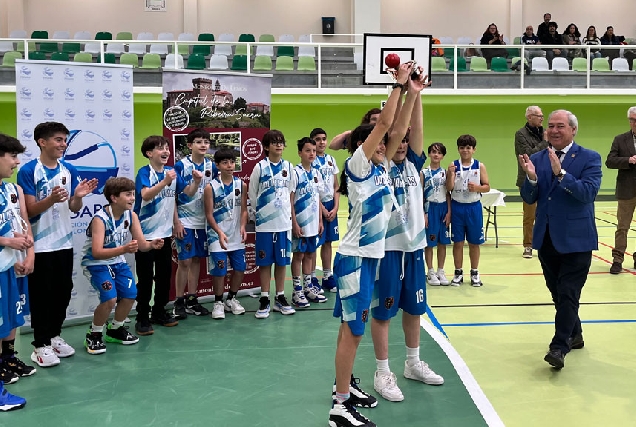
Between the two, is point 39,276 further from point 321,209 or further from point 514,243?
point 514,243

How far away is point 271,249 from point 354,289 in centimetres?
273

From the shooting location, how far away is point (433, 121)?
18.3 metres

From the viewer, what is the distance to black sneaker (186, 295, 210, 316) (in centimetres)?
698

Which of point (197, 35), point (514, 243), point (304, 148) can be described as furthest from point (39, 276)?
point (197, 35)

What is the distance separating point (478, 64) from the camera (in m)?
18.1

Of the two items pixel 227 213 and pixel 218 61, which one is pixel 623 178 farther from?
pixel 218 61

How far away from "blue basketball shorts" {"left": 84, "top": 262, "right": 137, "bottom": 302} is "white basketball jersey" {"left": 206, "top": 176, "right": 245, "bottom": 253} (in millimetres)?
1157

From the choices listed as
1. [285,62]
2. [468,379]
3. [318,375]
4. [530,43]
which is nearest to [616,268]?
[468,379]

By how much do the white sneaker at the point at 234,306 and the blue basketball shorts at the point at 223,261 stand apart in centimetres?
36

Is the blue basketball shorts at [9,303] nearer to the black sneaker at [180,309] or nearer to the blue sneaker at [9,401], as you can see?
the blue sneaker at [9,401]

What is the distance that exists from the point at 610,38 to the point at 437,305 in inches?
648

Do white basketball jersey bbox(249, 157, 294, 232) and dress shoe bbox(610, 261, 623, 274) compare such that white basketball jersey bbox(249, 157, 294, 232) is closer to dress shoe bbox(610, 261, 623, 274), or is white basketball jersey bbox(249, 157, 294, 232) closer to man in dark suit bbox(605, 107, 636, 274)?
man in dark suit bbox(605, 107, 636, 274)

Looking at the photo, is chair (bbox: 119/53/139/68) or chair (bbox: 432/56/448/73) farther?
chair (bbox: 119/53/139/68)

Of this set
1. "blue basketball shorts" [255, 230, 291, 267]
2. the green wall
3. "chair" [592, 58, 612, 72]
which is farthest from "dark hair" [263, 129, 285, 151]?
"chair" [592, 58, 612, 72]
